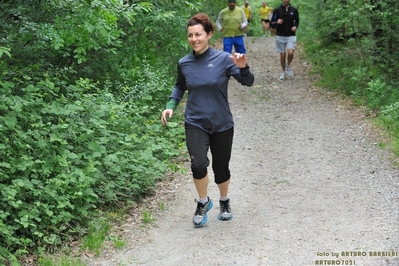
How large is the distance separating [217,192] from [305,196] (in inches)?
44.8

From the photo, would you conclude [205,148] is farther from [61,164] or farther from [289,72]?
[289,72]

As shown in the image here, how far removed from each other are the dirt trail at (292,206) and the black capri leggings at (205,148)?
26.1 inches

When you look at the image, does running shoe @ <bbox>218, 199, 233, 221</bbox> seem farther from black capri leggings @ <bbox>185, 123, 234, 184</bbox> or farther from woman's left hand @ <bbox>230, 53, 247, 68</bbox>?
woman's left hand @ <bbox>230, 53, 247, 68</bbox>

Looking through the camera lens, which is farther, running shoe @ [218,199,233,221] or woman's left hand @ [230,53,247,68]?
running shoe @ [218,199,233,221]

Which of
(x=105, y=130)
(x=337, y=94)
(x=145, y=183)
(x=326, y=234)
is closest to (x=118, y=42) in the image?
(x=105, y=130)

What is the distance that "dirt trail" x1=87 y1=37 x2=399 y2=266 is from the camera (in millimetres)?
5441

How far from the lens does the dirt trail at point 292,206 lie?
17.9ft

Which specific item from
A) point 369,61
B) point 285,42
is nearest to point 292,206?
point 369,61

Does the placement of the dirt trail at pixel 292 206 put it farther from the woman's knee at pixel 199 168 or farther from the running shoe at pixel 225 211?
the woman's knee at pixel 199 168

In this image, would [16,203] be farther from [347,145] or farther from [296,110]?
[296,110]

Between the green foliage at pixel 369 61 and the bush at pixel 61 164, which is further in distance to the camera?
the green foliage at pixel 369 61

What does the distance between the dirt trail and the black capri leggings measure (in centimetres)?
66

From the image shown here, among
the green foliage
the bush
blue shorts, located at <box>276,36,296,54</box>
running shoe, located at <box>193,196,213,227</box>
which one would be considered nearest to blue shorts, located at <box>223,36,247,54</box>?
blue shorts, located at <box>276,36,296,54</box>

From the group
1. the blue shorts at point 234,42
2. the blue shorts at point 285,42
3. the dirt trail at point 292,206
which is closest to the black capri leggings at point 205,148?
the dirt trail at point 292,206
